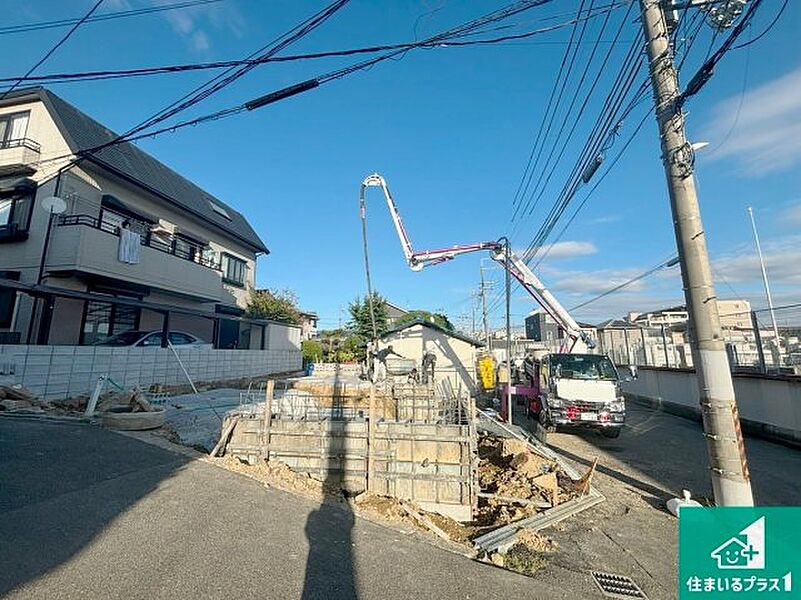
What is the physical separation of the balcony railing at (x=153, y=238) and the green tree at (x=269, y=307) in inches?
125

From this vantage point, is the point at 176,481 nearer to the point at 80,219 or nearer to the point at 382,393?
the point at 382,393

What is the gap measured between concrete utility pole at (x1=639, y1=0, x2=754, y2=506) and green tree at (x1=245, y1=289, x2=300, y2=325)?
18.7 m

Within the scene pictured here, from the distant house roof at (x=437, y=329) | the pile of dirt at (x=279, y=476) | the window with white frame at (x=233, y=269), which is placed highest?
the window with white frame at (x=233, y=269)

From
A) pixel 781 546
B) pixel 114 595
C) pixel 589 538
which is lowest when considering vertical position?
pixel 589 538

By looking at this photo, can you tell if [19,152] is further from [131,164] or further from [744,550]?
Result: [744,550]

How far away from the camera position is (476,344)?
62.4 ft

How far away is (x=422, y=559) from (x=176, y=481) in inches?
127

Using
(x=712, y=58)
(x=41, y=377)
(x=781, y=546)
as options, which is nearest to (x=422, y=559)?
(x=781, y=546)

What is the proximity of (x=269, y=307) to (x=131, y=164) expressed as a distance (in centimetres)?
939

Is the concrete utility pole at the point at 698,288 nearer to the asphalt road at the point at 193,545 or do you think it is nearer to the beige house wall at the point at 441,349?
the asphalt road at the point at 193,545

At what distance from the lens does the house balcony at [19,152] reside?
11.3m

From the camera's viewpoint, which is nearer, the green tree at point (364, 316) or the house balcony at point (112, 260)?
the house balcony at point (112, 260)

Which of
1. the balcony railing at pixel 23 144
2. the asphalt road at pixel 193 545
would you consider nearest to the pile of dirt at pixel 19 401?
the asphalt road at pixel 193 545

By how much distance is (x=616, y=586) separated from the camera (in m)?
3.56
